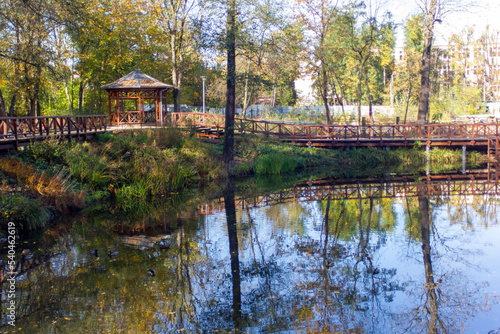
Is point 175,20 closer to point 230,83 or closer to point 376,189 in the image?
point 230,83

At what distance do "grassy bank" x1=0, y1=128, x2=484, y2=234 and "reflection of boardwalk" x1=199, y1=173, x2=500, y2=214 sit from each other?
2.33m

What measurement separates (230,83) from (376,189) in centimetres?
726

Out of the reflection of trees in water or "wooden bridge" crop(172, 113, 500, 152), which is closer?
the reflection of trees in water

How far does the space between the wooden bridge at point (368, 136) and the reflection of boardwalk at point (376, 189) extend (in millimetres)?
5221

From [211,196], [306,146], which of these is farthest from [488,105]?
[211,196]

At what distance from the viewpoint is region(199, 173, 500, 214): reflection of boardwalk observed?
50.5 feet

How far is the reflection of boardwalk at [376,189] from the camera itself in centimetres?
1539

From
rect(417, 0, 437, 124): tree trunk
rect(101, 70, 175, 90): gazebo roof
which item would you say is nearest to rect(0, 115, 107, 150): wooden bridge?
rect(101, 70, 175, 90): gazebo roof

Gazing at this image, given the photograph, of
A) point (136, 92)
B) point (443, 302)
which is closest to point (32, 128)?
point (136, 92)

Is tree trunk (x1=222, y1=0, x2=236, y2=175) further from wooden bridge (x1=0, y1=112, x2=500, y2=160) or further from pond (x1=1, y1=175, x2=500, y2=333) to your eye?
pond (x1=1, y1=175, x2=500, y2=333)

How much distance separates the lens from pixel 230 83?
19.5 meters

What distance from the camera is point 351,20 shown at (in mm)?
29094

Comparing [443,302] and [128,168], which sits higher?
[128,168]

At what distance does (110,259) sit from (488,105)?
45296 millimetres
